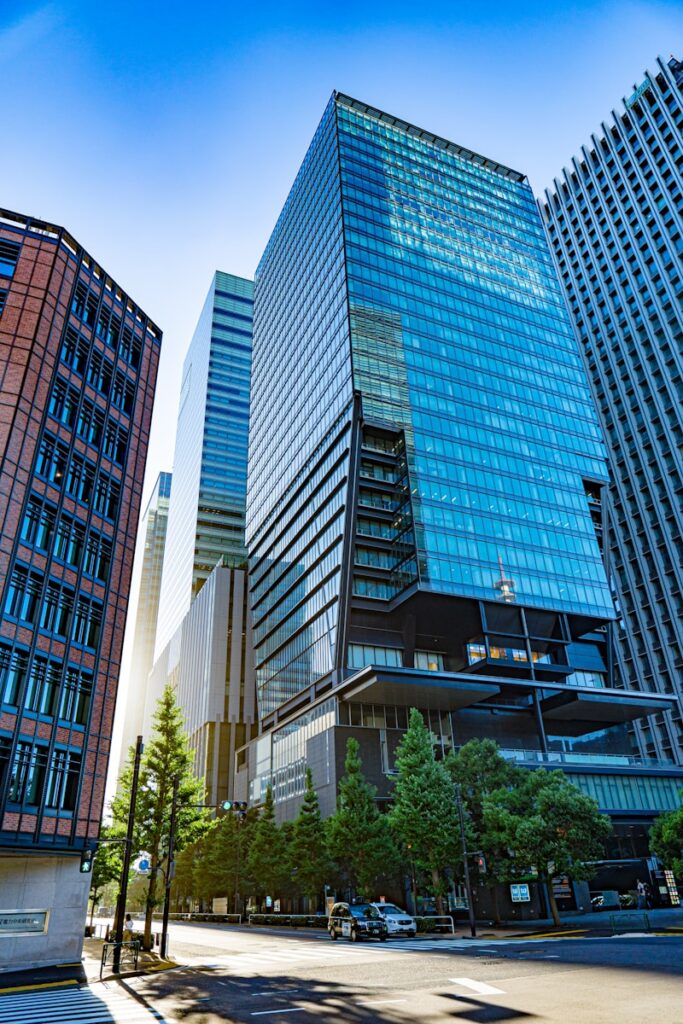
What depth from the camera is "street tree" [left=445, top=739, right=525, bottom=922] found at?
4198 centimetres

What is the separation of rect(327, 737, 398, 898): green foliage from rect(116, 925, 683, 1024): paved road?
72.9 ft

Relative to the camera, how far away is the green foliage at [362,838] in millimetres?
48250

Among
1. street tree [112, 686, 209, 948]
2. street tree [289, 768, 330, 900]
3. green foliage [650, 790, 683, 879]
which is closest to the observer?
street tree [112, 686, 209, 948]

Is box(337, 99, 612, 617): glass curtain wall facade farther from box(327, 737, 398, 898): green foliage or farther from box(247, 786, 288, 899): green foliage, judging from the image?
box(247, 786, 288, 899): green foliage

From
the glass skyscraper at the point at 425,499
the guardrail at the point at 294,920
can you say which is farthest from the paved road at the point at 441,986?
the glass skyscraper at the point at 425,499

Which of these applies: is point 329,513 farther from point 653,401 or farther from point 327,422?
point 653,401

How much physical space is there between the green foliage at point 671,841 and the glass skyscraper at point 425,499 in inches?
883

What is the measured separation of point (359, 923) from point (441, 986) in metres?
19.5

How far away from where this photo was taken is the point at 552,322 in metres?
96.2

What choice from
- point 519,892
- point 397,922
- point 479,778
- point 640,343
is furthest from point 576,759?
point 640,343

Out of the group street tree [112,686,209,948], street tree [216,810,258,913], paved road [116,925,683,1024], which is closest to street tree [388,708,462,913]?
street tree [112,686,209,948]

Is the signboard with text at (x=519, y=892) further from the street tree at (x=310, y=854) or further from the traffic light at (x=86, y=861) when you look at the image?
the traffic light at (x=86, y=861)

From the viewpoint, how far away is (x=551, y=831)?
39.2m

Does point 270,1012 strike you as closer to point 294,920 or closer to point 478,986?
point 478,986
